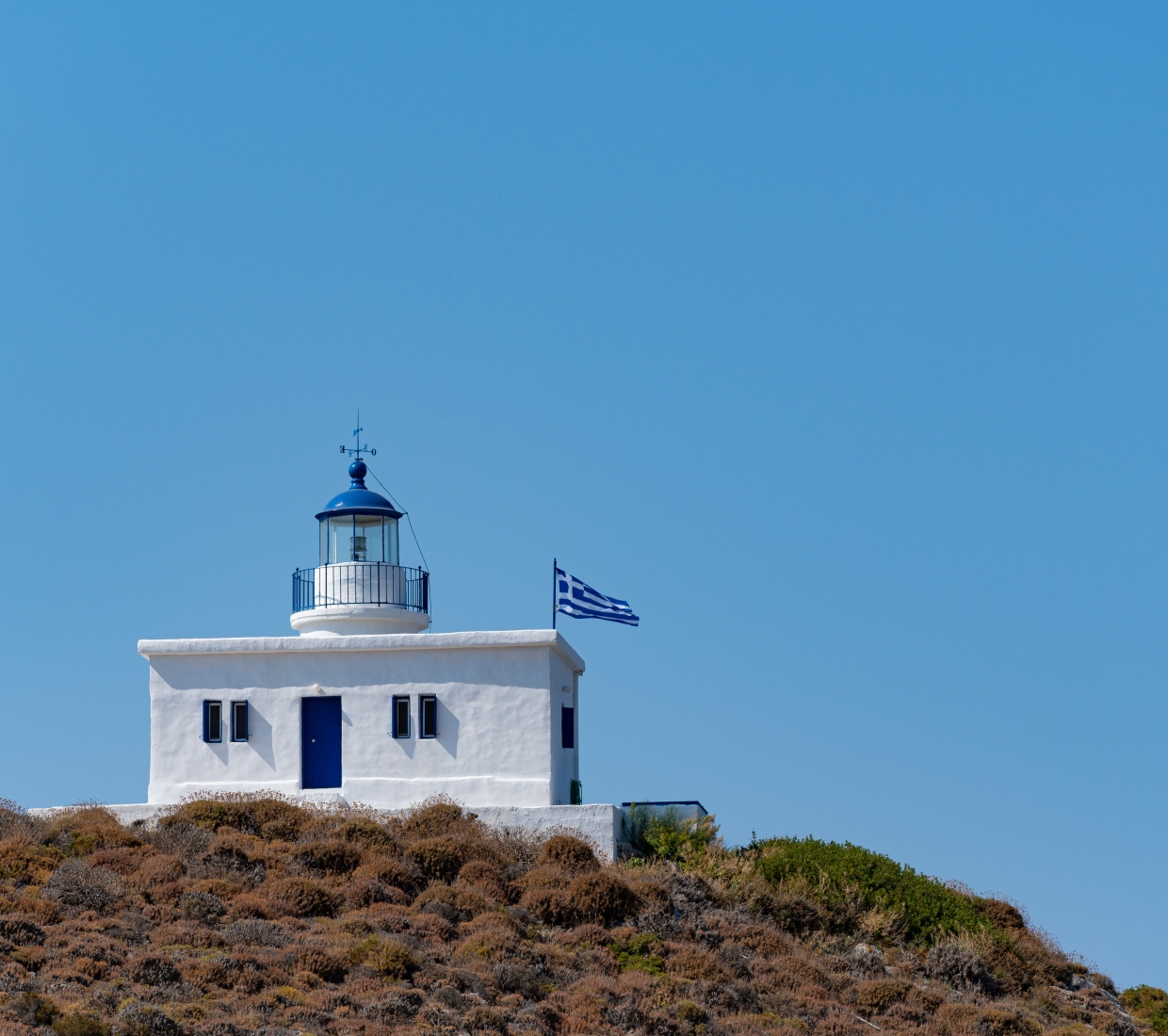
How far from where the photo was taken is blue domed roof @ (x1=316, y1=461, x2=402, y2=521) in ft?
101

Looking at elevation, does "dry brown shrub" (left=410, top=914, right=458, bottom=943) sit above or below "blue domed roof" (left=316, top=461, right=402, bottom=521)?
below

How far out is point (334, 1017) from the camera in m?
18.3

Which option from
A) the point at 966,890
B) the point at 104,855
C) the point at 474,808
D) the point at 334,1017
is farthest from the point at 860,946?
the point at 104,855

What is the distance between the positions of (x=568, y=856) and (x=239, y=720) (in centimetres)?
699

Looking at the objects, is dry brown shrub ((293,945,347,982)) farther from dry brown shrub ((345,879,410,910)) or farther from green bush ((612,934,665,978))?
green bush ((612,934,665,978))

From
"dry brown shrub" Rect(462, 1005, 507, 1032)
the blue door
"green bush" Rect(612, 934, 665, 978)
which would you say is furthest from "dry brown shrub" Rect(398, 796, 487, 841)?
"dry brown shrub" Rect(462, 1005, 507, 1032)

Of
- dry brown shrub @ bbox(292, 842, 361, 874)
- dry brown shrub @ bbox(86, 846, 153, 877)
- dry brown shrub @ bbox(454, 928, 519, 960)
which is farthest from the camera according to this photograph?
dry brown shrub @ bbox(292, 842, 361, 874)

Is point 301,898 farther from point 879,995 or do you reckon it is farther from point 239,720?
point 879,995

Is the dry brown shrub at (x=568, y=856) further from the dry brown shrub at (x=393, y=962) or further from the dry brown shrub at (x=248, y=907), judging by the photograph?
the dry brown shrub at (x=393, y=962)

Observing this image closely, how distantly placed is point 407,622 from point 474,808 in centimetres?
420

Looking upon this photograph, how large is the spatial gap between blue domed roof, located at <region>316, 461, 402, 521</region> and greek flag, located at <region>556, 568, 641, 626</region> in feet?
13.1

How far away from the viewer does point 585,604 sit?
2909 cm

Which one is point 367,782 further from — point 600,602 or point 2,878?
point 2,878

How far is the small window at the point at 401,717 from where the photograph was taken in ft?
94.1
